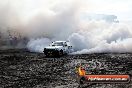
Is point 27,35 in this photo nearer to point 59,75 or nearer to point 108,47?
point 108,47

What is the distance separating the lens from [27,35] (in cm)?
4884

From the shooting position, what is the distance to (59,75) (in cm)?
1802

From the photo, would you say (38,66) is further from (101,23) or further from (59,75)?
(101,23)

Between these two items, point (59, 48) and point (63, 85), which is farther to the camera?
point (59, 48)

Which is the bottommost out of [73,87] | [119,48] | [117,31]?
[73,87]

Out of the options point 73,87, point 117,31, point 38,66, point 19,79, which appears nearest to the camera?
point 73,87

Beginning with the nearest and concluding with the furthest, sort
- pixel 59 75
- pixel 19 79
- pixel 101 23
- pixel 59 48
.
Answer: pixel 19 79 → pixel 59 75 → pixel 59 48 → pixel 101 23

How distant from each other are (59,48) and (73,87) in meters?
14.0

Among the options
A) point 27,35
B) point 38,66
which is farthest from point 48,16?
point 38,66

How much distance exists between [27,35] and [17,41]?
1.93m

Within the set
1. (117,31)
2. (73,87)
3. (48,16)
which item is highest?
(48,16)

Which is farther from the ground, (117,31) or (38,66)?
(117,31)

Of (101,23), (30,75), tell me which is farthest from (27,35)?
(30,75)

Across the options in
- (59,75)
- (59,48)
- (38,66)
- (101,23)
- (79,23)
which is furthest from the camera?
(101,23)
